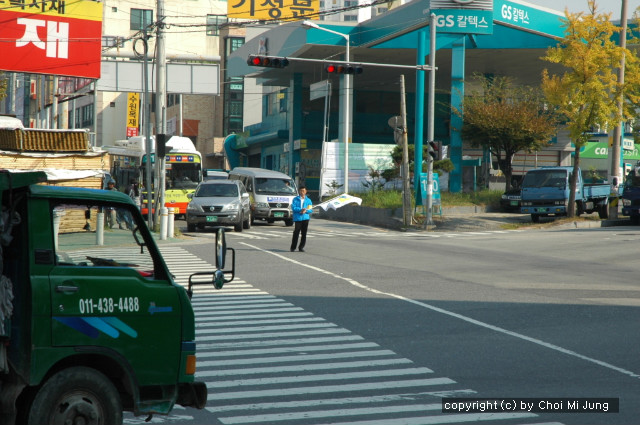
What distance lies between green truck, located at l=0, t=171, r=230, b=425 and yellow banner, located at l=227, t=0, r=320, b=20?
280 ft

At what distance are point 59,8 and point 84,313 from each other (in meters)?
33.0

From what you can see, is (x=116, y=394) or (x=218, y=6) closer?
(x=116, y=394)

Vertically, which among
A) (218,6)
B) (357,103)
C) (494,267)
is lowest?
(494,267)

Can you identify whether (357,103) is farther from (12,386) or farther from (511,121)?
(12,386)

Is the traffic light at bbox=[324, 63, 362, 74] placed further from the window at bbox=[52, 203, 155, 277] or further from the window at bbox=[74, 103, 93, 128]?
the window at bbox=[74, 103, 93, 128]

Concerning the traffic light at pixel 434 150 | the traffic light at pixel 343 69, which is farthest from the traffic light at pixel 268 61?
the traffic light at pixel 434 150

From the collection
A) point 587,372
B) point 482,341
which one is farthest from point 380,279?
point 587,372

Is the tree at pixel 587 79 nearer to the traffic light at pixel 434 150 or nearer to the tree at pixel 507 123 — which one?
the traffic light at pixel 434 150

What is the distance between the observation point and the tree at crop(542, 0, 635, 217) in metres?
32.9

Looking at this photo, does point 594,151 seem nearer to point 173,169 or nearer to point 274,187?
point 274,187

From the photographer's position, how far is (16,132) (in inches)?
529

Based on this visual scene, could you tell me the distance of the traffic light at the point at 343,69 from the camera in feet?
88.5

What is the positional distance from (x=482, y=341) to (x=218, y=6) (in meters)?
92.3

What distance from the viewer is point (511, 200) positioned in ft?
130
